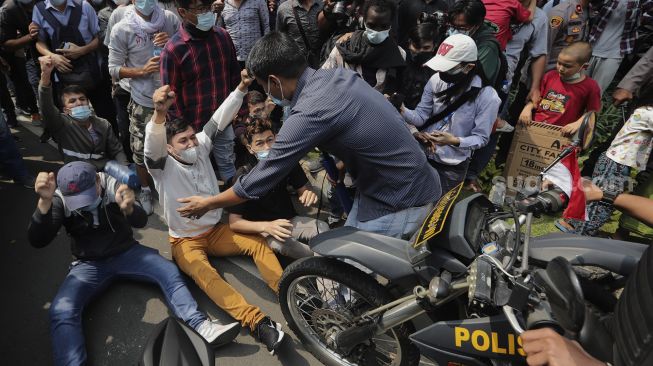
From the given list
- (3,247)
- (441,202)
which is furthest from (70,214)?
(441,202)

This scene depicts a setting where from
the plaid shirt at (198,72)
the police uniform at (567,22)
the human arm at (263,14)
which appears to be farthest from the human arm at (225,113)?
the police uniform at (567,22)

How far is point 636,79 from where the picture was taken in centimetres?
391

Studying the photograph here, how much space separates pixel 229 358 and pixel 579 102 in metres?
3.80

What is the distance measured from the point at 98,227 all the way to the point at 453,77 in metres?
2.71

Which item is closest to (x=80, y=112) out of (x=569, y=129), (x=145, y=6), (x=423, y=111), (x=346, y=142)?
(x=145, y=6)

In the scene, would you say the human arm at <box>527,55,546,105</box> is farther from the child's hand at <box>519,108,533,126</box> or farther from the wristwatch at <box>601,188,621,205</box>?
the wristwatch at <box>601,188,621,205</box>

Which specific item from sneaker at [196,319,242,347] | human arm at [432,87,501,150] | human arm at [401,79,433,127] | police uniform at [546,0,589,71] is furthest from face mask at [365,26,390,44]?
sneaker at [196,319,242,347]

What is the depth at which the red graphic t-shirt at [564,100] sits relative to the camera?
396 cm

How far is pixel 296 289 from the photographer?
8.63 ft

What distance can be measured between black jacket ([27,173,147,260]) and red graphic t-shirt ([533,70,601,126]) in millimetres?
3785

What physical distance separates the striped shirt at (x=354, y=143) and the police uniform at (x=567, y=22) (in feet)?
10.8

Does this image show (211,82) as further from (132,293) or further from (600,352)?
(600,352)

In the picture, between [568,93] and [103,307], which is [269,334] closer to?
[103,307]

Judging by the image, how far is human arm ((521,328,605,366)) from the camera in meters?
1.26
